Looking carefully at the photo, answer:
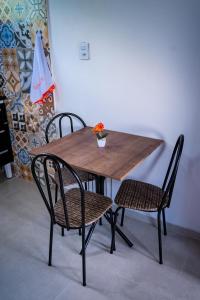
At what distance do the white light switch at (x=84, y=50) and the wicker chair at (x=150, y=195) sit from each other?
0.99 m

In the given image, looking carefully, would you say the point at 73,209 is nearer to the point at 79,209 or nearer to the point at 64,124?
the point at 79,209

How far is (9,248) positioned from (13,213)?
46 cm

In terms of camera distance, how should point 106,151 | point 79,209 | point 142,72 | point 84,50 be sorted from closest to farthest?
point 79,209, point 106,151, point 142,72, point 84,50

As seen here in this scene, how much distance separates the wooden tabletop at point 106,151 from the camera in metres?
1.65

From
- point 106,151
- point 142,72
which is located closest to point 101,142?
point 106,151

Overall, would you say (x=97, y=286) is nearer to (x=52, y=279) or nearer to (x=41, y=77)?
(x=52, y=279)

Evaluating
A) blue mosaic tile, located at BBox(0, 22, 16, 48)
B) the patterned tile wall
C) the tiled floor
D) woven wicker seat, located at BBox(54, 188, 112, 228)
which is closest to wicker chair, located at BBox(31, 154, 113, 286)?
woven wicker seat, located at BBox(54, 188, 112, 228)

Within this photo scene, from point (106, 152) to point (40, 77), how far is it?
3.44 ft

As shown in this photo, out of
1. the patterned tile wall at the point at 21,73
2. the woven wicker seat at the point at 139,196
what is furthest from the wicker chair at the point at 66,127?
the woven wicker seat at the point at 139,196

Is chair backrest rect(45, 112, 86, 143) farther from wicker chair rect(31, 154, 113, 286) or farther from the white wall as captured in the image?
wicker chair rect(31, 154, 113, 286)

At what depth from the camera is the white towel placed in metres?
2.40

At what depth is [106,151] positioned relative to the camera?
1888 millimetres

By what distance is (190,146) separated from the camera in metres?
1.97

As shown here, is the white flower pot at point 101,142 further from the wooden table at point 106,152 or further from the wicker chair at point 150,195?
the wicker chair at point 150,195
